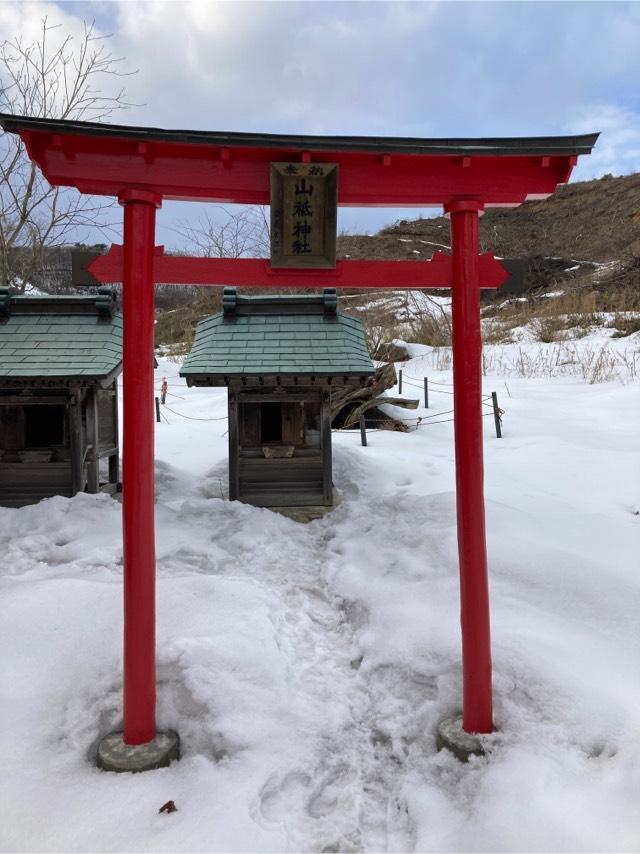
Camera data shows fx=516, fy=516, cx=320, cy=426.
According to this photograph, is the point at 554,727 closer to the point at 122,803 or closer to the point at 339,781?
the point at 339,781

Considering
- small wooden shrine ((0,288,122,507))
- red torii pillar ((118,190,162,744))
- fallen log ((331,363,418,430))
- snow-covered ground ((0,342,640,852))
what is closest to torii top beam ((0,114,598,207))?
red torii pillar ((118,190,162,744))

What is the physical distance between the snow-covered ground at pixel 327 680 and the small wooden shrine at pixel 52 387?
25.8 inches

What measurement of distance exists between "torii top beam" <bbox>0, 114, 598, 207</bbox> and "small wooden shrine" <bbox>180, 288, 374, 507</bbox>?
12.1 feet

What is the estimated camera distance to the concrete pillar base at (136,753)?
266 cm

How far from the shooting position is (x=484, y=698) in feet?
9.48

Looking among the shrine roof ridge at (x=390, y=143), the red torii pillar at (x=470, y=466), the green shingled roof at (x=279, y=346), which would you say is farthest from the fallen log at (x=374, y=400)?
the shrine roof ridge at (x=390, y=143)

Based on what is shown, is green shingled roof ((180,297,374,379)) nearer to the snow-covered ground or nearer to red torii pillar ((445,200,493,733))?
the snow-covered ground

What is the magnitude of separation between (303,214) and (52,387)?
5.05m

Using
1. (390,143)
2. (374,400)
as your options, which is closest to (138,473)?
(390,143)

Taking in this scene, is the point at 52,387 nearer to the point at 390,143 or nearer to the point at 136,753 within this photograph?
the point at 136,753

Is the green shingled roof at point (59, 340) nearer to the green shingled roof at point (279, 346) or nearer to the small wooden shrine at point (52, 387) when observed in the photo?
Answer: the small wooden shrine at point (52, 387)

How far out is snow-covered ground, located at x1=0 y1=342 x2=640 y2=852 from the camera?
239 centimetres

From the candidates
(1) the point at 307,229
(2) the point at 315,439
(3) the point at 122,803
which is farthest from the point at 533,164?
(2) the point at 315,439

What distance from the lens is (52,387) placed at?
657 centimetres
